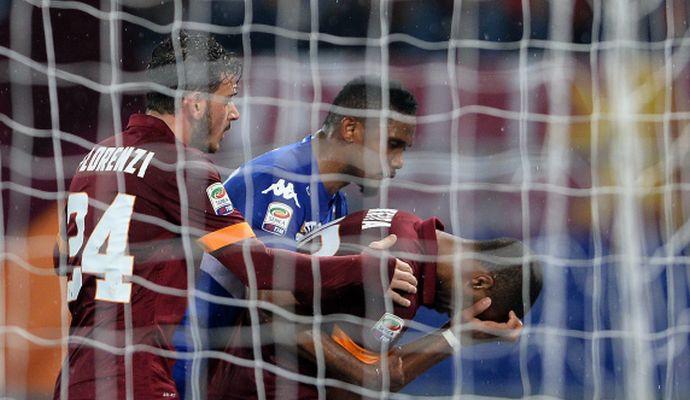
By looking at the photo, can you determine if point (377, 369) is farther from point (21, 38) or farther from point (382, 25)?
point (21, 38)

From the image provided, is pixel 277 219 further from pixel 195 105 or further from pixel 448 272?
pixel 448 272

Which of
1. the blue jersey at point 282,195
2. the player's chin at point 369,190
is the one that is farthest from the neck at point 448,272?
the player's chin at point 369,190

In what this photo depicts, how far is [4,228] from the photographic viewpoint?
12.8ft

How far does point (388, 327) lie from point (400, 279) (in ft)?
0.44

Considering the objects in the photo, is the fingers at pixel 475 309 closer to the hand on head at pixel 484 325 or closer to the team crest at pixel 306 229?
the hand on head at pixel 484 325

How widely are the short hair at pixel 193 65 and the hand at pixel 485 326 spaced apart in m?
0.82

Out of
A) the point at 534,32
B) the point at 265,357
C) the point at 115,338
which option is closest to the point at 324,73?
the point at 534,32

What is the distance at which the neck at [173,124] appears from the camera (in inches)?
113

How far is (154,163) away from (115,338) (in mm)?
391

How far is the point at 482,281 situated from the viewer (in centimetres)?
309

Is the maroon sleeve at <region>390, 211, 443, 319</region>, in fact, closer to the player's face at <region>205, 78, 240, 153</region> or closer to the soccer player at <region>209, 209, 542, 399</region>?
the soccer player at <region>209, 209, 542, 399</region>

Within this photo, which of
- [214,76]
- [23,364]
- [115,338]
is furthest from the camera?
[23,364]

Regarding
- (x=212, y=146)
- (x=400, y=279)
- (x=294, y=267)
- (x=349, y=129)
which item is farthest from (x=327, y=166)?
(x=294, y=267)

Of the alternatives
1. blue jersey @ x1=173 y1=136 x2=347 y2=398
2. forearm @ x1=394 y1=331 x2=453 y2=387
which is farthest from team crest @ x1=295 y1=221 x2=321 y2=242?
forearm @ x1=394 y1=331 x2=453 y2=387
